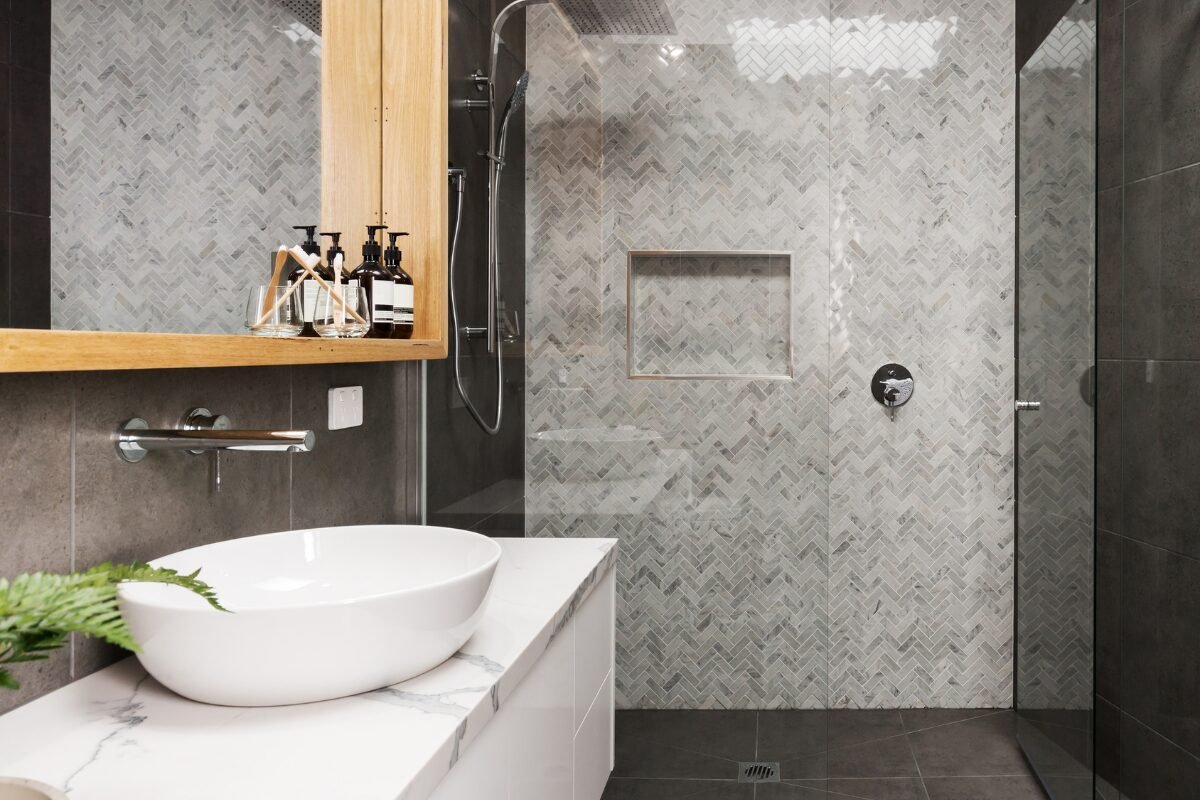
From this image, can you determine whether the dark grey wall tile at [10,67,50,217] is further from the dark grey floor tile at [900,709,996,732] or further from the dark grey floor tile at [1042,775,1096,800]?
the dark grey floor tile at [1042,775,1096,800]

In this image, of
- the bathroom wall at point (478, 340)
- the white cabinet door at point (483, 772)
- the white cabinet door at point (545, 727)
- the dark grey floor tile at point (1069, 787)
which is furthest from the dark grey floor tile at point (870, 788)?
the white cabinet door at point (483, 772)

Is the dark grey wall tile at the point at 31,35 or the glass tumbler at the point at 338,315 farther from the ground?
the dark grey wall tile at the point at 31,35

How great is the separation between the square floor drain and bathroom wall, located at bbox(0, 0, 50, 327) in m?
1.80

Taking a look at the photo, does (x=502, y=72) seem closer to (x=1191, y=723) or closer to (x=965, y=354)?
(x=965, y=354)

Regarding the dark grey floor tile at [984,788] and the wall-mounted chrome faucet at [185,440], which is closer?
the wall-mounted chrome faucet at [185,440]

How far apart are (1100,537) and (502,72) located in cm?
193

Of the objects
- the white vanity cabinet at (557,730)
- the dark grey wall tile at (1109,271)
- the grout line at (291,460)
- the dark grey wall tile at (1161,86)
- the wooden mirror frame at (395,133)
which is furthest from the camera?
the dark grey wall tile at (1109,271)

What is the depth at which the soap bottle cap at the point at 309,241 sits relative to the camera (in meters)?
1.51

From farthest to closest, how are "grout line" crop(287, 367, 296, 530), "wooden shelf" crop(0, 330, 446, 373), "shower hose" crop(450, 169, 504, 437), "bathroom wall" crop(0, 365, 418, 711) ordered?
1. "shower hose" crop(450, 169, 504, 437)
2. "grout line" crop(287, 367, 296, 530)
3. "bathroom wall" crop(0, 365, 418, 711)
4. "wooden shelf" crop(0, 330, 446, 373)

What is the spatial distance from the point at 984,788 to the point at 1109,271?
1405 millimetres

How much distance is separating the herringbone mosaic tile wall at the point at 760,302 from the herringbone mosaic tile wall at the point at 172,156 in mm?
750

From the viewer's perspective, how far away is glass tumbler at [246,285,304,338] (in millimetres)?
1348

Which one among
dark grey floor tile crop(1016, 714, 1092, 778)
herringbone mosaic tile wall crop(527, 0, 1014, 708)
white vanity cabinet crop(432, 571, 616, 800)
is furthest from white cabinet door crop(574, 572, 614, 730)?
dark grey floor tile crop(1016, 714, 1092, 778)

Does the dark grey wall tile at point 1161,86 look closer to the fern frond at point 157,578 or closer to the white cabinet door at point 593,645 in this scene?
the white cabinet door at point 593,645
